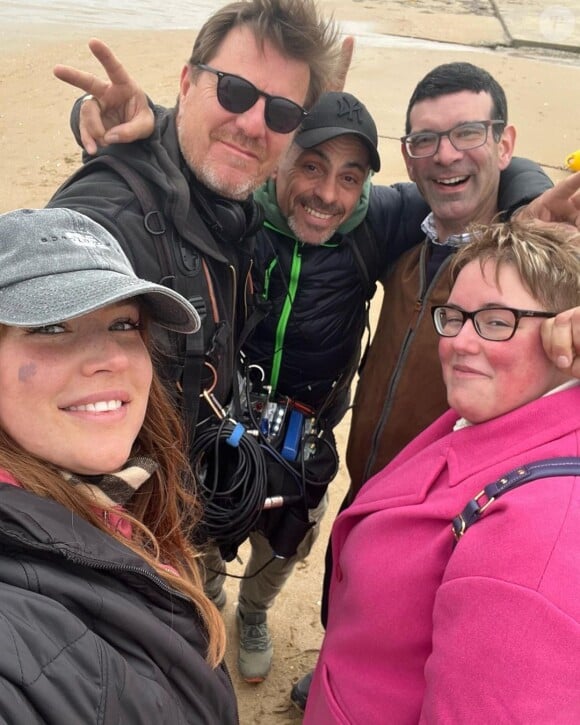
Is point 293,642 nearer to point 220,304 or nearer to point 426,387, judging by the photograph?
point 426,387

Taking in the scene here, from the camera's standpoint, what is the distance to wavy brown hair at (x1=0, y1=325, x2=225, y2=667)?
4.17ft

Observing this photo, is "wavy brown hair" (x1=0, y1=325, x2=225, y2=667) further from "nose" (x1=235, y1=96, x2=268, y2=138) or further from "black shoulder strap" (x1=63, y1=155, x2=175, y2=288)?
"nose" (x1=235, y1=96, x2=268, y2=138)

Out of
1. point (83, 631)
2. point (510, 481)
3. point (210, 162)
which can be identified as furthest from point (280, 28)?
point (83, 631)

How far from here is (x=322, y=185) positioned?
255 centimetres

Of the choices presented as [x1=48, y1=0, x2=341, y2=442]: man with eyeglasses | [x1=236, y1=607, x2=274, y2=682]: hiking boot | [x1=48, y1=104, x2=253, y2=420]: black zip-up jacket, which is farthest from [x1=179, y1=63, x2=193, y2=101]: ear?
[x1=236, y1=607, x2=274, y2=682]: hiking boot

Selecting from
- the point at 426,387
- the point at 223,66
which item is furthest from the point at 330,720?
the point at 223,66

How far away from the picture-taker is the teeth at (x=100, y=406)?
4.44ft

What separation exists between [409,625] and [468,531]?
0.96 ft

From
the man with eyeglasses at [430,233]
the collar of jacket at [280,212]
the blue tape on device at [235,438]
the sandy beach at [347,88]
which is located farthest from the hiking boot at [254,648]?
the collar of jacket at [280,212]

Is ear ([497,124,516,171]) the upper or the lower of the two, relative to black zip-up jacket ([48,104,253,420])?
upper

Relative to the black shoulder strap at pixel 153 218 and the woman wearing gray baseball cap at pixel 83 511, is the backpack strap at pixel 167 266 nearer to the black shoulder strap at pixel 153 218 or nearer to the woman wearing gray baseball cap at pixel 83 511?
the black shoulder strap at pixel 153 218

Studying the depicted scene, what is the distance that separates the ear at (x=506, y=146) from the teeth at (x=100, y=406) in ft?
6.10

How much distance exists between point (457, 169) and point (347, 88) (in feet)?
36.7

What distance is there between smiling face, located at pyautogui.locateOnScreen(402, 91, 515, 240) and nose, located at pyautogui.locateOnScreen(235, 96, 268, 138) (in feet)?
2.13
